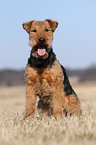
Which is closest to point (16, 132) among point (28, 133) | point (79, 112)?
point (28, 133)

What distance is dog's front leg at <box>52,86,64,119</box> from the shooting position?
4.73 metres

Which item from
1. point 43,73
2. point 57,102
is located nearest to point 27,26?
point 43,73

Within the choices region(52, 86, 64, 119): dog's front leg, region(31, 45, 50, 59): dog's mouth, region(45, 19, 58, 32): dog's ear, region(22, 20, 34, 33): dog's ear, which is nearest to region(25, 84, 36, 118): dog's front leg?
region(52, 86, 64, 119): dog's front leg

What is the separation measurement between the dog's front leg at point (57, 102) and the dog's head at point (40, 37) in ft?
2.50

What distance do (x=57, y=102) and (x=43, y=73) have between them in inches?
26.4

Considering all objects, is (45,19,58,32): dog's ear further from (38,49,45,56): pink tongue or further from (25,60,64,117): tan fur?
(25,60,64,117): tan fur

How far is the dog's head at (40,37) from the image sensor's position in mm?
4434

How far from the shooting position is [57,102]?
4.75 metres

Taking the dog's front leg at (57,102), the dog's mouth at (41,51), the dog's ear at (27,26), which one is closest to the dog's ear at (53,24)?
the dog's ear at (27,26)

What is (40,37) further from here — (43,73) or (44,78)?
(44,78)

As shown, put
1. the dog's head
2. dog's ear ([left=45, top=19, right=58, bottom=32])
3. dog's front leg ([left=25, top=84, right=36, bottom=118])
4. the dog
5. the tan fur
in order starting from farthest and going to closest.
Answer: dog's ear ([left=45, top=19, right=58, bottom=32]) < dog's front leg ([left=25, top=84, right=36, bottom=118]) < the tan fur < the dog < the dog's head

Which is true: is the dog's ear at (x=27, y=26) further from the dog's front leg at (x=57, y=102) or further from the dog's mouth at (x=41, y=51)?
the dog's front leg at (x=57, y=102)

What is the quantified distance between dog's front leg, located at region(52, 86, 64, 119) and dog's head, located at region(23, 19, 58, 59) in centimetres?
76

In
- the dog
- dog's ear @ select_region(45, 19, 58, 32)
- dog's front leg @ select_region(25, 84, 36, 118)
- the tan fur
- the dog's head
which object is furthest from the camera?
dog's ear @ select_region(45, 19, 58, 32)
